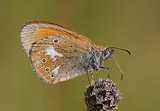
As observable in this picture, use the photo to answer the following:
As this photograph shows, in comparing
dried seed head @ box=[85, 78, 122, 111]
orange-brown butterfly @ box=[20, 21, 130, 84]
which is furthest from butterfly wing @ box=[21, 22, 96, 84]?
dried seed head @ box=[85, 78, 122, 111]

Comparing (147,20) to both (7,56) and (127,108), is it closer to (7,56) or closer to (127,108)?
(127,108)

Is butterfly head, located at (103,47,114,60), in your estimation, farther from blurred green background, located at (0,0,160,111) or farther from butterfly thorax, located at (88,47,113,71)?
blurred green background, located at (0,0,160,111)

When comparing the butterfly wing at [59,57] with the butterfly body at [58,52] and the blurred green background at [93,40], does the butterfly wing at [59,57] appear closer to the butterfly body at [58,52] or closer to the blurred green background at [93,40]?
the butterfly body at [58,52]

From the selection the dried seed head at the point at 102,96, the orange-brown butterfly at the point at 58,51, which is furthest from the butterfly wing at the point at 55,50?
the dried seed head at the point at 102,96

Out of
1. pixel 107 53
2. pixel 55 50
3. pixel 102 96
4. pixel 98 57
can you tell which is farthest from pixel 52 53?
pixel 102 96

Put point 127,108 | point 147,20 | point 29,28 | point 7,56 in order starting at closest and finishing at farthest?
point 29,28
point 127,108
point 7,56
point 147,20

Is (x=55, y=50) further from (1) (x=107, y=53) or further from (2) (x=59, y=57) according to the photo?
Answer: (1) (x=107, y=53)

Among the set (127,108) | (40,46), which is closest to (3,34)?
(40,46)
